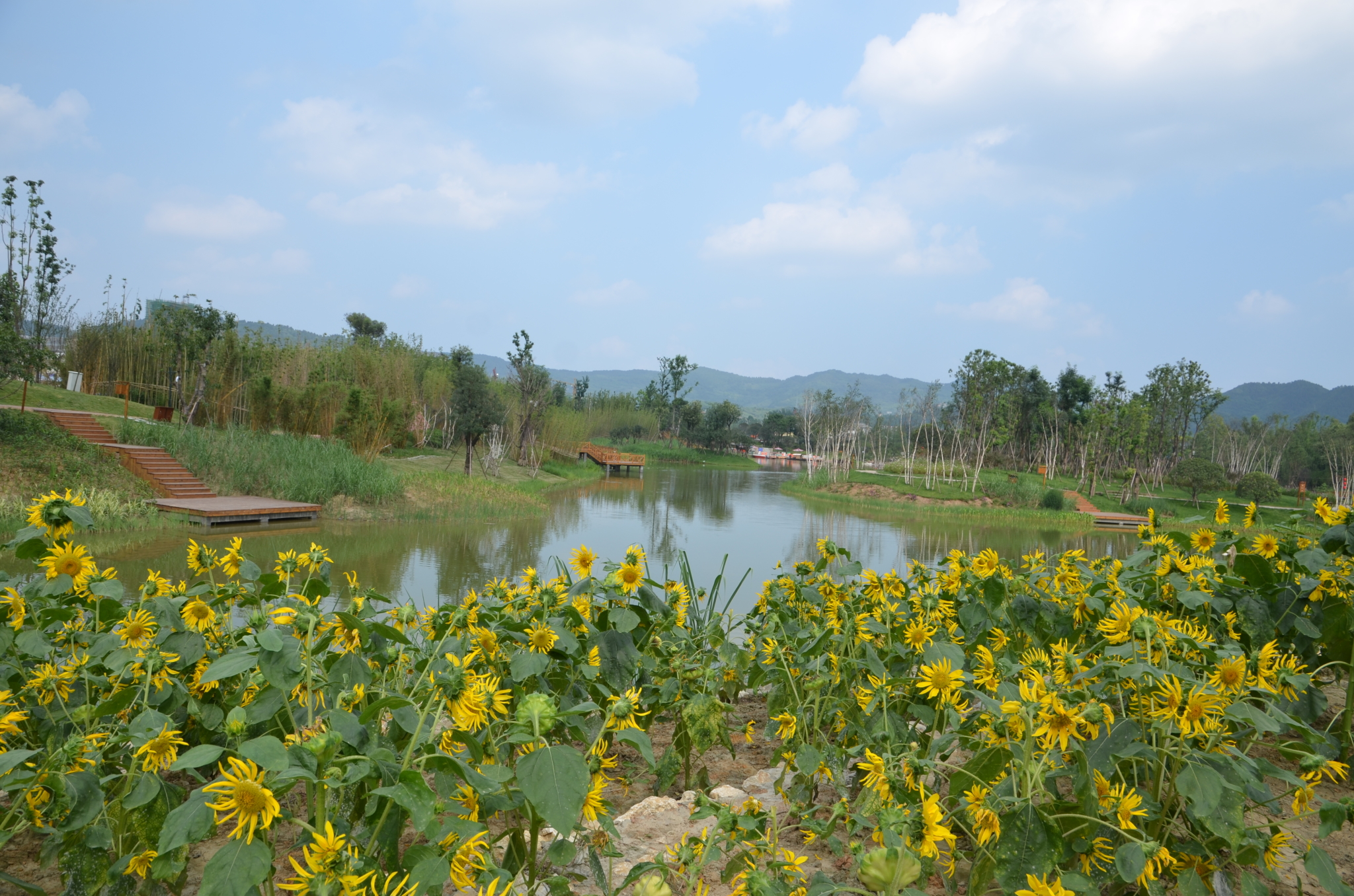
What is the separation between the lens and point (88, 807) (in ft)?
3.39

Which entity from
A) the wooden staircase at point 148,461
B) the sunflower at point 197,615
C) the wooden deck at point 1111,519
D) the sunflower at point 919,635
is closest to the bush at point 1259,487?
the wooden deck at point 1111,519

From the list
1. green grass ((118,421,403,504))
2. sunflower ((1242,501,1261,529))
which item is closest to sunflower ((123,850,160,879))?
sunflower ((1242,501,1261,529))

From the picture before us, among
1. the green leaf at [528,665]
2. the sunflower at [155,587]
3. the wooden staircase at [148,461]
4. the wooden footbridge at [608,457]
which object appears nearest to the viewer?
the green leaf at [528,665]

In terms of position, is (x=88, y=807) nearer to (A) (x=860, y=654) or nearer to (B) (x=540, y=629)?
(B) (x=540, y=629)

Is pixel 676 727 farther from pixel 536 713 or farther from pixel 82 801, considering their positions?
pixel 82 801

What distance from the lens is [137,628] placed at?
1.49 meters

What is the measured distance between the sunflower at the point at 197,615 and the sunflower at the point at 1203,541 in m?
2.45

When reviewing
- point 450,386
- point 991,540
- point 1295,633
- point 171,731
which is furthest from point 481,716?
point 450,386

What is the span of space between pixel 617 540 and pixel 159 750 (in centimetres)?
997

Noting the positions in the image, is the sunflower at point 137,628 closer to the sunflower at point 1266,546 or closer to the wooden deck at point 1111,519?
the sunflower at point 1266,546

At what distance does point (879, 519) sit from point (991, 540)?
3.37 metres

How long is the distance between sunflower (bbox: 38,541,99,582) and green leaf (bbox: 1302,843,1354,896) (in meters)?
2.15

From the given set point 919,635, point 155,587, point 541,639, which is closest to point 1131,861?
point 919,635

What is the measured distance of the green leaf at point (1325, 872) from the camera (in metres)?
0.96
